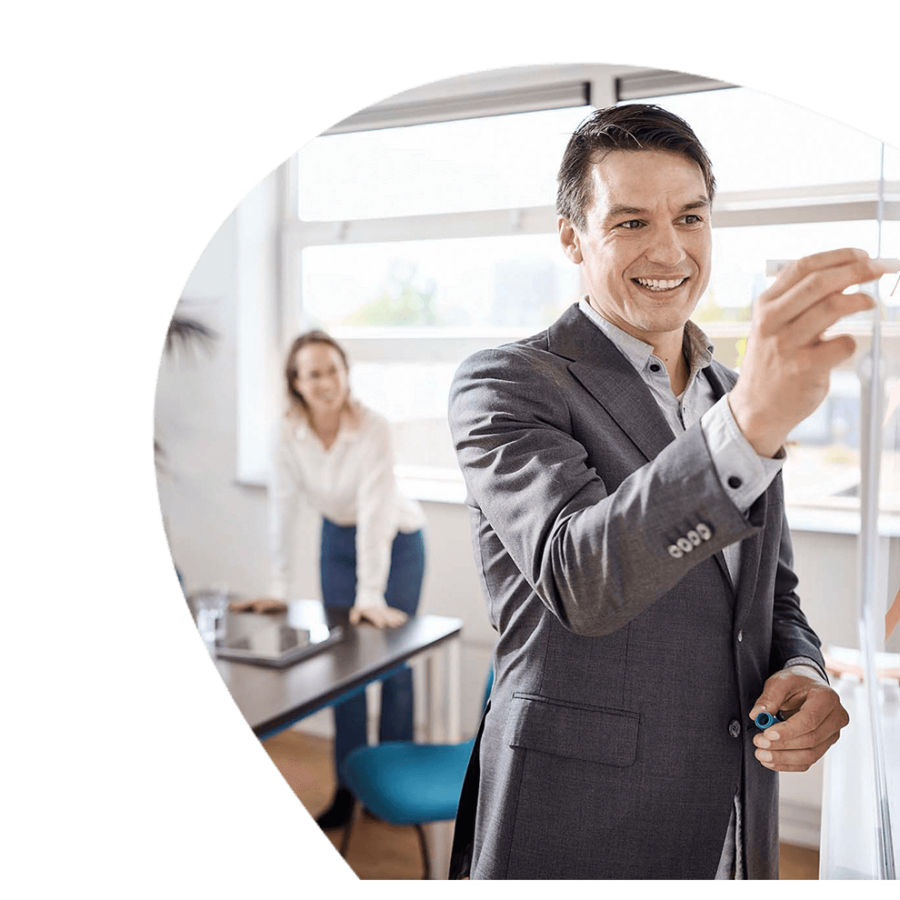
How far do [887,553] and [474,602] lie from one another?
6.22ft

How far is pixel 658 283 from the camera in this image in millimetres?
559

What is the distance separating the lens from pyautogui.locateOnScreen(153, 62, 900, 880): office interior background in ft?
7.20

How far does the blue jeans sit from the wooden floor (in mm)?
170

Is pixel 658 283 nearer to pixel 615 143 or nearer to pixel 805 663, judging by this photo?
pixel 615 143

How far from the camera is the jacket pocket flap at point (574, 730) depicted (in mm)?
601

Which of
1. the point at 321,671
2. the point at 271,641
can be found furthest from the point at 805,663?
the point at 271,641

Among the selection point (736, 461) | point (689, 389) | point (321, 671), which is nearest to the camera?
point (736, 461)

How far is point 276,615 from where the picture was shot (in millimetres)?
2143

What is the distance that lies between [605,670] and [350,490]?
1813 millimetres

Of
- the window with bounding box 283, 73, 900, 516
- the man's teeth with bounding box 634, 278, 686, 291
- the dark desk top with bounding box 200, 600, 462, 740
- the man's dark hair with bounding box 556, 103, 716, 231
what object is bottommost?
the dark desk top with bounding box 200, 600, 462, 740

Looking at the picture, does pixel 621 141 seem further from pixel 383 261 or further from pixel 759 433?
pixel 383 261

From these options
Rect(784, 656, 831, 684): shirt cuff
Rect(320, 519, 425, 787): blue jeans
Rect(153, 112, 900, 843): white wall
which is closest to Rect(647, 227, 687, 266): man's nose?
Rect(784, 656, 831, 684): shirt cuff

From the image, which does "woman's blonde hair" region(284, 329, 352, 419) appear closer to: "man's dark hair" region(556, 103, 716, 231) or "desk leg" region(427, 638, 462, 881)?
"desk leg" region(427, 638, 462, 881)

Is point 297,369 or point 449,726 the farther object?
point 297,369
